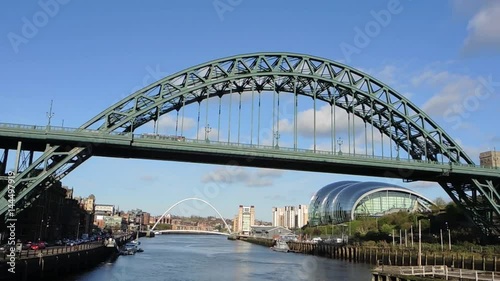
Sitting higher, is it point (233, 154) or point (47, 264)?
point (233, 154)

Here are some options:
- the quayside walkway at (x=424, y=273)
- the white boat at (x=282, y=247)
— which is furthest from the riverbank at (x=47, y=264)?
the white boat at (x=282, y=247)

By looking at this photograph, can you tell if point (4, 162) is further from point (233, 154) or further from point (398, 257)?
point (398, 257)

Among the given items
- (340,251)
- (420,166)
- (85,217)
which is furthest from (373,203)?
(420,166)

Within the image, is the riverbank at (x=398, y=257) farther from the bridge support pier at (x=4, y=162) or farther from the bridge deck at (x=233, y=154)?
the bridge support pier at (x=4, y=162)

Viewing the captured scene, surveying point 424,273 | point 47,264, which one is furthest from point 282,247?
point 47,264

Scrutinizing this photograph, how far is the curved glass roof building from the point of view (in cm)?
15062

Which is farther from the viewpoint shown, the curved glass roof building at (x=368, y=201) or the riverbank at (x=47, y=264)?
the curved glass roof building at (x=368, y=201)

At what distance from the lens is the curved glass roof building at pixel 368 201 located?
151 m

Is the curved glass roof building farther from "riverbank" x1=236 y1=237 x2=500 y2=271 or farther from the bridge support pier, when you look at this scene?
the bridge support pier

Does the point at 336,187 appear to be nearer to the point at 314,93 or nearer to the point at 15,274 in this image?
the point at 314,93

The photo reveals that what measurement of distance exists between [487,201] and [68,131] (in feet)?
153

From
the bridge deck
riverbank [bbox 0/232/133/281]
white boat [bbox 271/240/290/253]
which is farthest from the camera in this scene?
white boat [bbox 271/240/290/253]

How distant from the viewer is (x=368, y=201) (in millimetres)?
152750

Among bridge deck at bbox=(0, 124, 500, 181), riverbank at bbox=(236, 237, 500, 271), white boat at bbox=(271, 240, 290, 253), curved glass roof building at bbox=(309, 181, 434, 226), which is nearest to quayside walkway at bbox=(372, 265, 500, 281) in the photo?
riverbank at bbox=(236, 237, 500, 271)
